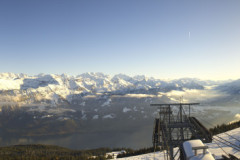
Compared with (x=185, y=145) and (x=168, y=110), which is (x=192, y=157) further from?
(x=168, y=110)

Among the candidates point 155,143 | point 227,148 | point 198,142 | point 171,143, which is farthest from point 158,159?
point 198,142

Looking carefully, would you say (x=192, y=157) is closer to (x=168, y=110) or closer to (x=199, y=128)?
(x=199, y=128)

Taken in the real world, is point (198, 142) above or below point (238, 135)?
above

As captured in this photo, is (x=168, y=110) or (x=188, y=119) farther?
(x=168, y=110)

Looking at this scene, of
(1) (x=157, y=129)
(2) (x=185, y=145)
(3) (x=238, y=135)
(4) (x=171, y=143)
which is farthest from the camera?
(3) (x=238, y=135)

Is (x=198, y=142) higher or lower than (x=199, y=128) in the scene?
higher

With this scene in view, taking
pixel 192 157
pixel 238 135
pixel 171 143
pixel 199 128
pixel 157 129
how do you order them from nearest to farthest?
pixel 192 157 < pixel 171 143 < pixel 199 128 < pixel 157 129 < pixel 238 135

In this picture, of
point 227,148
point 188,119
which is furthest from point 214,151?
point 188,119

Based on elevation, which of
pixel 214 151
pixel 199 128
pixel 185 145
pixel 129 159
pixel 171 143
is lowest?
pixel 129 159

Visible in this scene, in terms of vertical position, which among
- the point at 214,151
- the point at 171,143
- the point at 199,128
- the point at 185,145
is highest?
the point at 185,145
